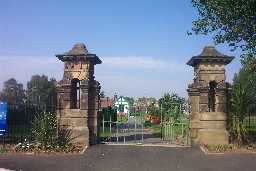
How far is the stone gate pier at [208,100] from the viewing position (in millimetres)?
17625

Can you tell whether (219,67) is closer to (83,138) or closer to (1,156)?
(83,138)

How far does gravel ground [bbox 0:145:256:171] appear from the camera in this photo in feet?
40.9

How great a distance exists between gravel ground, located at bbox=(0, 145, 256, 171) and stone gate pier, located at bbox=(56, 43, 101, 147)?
5.77 feet

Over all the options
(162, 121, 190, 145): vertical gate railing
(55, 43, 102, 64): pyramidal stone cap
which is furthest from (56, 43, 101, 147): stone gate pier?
(162, 121, 190, 145): vertical gate railing

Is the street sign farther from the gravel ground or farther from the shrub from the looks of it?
the gravel ground

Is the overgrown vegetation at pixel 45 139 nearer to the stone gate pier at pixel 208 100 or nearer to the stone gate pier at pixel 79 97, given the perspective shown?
the stone gate pier at pixel 79 97

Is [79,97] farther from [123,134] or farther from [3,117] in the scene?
[123,134]

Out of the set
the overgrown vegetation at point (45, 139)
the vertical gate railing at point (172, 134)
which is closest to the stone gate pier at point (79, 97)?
the overgrown vegetation at point (45, 139)

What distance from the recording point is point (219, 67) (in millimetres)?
18172

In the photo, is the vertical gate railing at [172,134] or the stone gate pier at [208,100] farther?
the vertical gate railing at [172,134]

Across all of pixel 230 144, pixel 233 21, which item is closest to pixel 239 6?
pixel 233 21

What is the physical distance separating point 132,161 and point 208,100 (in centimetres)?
601

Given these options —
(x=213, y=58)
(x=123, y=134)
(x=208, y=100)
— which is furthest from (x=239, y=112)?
(x=123, y=134)

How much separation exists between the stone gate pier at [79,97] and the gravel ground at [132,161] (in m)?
1.76
